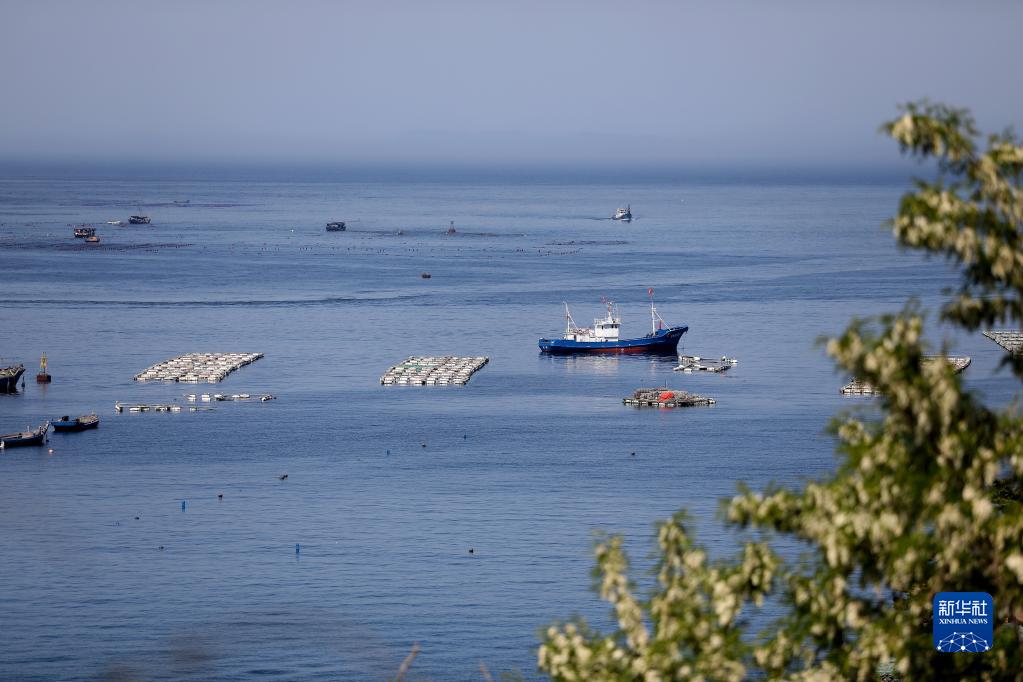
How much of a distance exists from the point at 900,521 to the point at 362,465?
204 ft

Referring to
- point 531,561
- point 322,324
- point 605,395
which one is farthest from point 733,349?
point 531,561

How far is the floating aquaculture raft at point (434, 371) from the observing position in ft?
321

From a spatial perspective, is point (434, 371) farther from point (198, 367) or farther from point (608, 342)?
point (608, 342)

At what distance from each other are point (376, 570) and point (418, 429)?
1068 inches

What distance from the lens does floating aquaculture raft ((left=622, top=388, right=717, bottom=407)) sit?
3565 inches

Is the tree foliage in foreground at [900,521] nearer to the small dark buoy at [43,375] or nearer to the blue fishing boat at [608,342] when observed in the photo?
the small dark buoy at [43,375]

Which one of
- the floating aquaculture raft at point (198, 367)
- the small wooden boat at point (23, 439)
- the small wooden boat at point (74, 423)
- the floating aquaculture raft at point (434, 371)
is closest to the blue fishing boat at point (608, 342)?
the floating aquaculture raft at point (434, 371)

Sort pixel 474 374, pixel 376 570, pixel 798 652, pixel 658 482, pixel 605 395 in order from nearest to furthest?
pixel 798 652
pixel 376 570
pixel 658 482
pixel 605 395
pixel 474 374

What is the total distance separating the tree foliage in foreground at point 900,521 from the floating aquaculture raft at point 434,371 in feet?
274

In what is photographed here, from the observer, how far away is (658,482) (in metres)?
70.0

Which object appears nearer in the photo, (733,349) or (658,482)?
(658,482)

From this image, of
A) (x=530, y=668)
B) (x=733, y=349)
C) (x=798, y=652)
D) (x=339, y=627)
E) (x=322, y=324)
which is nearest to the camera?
(x=798, y=652)

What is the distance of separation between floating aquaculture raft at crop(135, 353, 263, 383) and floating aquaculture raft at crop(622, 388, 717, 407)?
88.7ft

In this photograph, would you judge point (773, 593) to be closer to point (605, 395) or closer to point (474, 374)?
point (605, 395)
